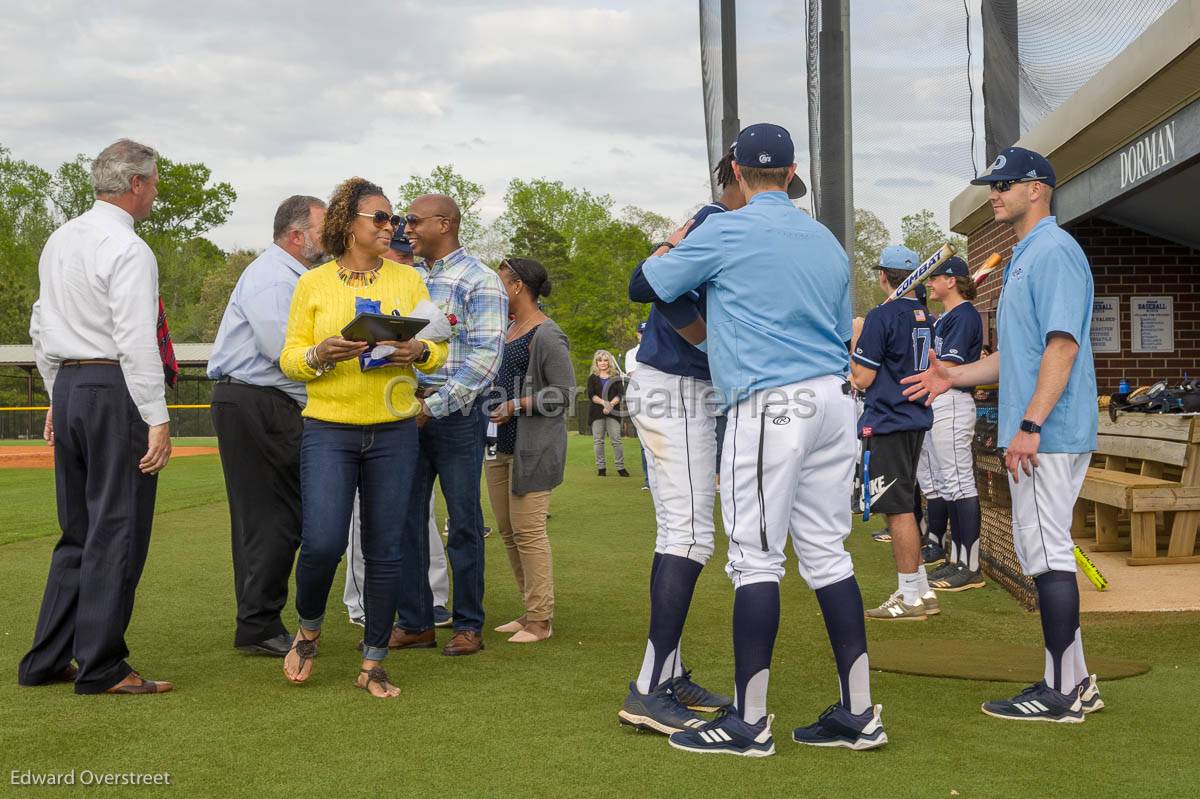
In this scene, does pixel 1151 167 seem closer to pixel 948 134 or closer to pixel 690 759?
pixel 948 134

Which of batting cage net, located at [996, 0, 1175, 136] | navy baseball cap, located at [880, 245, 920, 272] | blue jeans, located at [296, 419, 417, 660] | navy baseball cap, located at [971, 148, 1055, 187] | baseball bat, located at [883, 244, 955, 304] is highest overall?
batting cage net, located at [996, 0, 1175, 136]

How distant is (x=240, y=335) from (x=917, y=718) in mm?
3636

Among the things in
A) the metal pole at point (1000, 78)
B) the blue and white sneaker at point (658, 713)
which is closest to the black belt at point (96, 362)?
the blue and white sneaker at point (658, 713)

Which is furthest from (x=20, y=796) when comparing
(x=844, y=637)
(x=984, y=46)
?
(x=984, y=46)

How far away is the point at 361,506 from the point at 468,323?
1.16 meters

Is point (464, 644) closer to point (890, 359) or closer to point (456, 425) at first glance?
point (456, 425)

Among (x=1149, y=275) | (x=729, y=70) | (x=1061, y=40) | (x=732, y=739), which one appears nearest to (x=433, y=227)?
(x=732, y=739)

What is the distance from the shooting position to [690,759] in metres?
3.87

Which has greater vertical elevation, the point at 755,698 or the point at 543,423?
the point at 543,423

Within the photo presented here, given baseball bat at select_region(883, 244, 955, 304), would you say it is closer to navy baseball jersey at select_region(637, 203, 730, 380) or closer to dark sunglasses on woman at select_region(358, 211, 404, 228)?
navy baseball jersey at select_region(637, 203, 730, 380)

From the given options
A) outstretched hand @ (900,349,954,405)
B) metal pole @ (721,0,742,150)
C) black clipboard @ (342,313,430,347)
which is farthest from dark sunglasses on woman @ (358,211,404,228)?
metal pole @ (721,0,742,150)

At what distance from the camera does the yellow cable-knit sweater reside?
4719mm

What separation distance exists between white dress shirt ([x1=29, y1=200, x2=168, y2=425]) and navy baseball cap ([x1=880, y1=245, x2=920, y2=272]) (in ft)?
14.8

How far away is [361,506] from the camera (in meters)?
4.96
